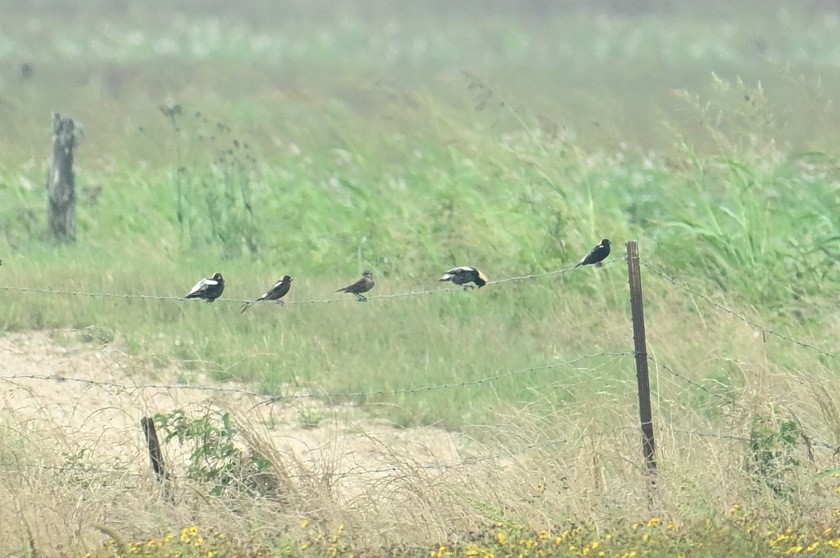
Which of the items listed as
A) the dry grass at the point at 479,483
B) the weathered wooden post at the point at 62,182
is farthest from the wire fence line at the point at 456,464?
the weathered wooden post at the point at 62,182

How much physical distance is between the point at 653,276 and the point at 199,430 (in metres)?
4.83

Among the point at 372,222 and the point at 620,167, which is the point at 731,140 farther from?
the point at 372,222

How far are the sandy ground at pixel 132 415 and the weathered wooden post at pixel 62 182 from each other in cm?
431

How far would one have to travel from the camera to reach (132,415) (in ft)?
27.9

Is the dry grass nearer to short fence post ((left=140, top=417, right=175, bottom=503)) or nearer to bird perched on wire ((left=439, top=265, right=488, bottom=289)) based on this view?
short fence post ((left=140, top=417, right=175, bottom=503))

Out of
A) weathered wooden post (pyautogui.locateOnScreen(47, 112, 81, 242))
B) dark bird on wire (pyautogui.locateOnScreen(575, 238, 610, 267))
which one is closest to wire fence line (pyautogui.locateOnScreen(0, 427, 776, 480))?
dark bird on wire (pyautogui.locateOnScreen(575, 238, 610, 267))

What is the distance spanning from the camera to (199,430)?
652 centimetres

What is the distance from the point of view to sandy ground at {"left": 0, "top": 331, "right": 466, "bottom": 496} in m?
6.53

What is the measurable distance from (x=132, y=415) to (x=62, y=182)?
20.9 ft

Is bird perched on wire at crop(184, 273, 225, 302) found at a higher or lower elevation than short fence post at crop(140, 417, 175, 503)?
higher

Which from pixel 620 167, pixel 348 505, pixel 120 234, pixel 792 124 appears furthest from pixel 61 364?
pixel 792 124

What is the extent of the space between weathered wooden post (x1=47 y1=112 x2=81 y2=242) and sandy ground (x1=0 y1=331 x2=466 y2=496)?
4314 mm

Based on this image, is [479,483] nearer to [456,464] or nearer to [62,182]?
[456,464]

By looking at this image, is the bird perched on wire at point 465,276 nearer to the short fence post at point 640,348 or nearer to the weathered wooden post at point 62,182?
the short fence post at point 640,348
